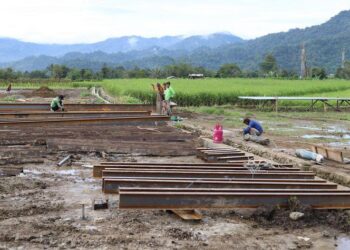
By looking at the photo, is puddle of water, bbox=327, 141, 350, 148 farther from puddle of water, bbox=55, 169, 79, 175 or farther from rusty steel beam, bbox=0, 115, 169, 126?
puddle of water, bbox=55, 169, 79, 175

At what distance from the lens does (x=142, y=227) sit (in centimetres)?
612

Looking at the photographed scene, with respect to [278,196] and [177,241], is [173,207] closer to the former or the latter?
[177,241]

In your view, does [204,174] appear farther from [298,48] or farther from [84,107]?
[298,48]

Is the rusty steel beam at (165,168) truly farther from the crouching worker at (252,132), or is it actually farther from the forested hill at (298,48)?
the forested hill at (298,48)

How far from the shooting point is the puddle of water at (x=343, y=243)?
584cm

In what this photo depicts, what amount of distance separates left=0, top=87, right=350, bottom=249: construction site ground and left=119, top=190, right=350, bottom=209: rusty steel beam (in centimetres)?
13

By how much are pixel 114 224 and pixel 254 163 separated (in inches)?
145

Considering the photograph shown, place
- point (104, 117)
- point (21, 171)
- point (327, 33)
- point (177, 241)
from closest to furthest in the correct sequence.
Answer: point (177, 241)
point (21, 171)
point (104, 117)
point (327, 33)

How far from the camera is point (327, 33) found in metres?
170

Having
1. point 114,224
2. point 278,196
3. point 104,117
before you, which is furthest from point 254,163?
point 104,117

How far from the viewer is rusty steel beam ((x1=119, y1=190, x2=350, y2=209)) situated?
6.28m

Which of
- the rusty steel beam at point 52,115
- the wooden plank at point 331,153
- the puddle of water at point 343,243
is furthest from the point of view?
the rusty steel beam at point 52,115

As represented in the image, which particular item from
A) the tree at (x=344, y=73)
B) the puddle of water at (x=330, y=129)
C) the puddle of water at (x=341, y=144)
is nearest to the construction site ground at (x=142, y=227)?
the puddle of water at (x=341, y=144)

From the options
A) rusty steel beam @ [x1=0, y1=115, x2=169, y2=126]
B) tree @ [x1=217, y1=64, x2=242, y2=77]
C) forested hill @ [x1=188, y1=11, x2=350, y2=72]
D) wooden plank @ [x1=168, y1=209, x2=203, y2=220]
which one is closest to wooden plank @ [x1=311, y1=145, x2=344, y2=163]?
wooden plank @ [x1=168, y1=209, x2=203, y2=220]
